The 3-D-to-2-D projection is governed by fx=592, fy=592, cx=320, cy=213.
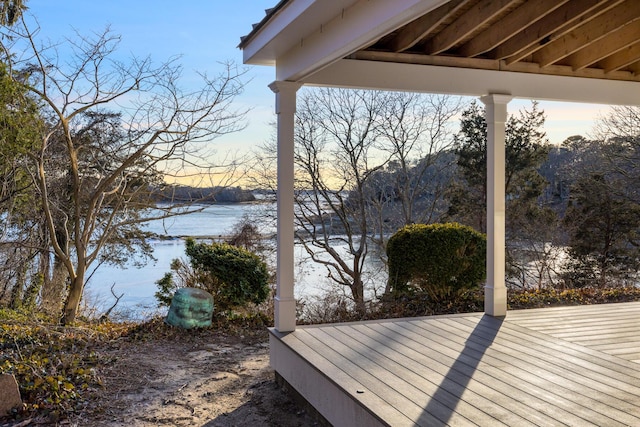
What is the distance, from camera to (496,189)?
18.7 feet

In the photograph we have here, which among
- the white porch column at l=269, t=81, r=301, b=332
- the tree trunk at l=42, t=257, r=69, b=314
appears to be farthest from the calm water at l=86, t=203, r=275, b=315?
the white porch column at l=269, t=81, r=301, b=332

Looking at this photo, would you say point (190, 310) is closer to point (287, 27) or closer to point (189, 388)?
point (189, 388)

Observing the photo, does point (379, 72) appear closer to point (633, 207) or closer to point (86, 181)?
point (86, 181)

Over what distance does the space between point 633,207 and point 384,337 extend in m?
10.4

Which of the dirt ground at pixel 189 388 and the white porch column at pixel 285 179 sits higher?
the white porch column at pixel 285 179

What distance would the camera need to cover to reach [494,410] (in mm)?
3141

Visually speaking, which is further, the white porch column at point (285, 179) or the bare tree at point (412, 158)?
the bare tree at point (412, 158)

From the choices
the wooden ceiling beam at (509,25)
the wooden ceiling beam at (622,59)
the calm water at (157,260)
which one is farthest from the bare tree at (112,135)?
the wooden ceiling beam at (622,59)

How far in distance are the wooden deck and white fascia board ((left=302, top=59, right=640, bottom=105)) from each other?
213 centimetres

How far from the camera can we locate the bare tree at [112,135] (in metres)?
7.50

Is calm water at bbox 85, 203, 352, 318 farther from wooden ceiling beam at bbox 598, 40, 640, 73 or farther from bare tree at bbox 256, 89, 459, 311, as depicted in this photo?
wooden ceiling beam at bbox 598, 40, 640, 73

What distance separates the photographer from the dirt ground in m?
4.31

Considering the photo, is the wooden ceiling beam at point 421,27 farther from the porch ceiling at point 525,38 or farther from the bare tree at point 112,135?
the bare tree at point 112,135

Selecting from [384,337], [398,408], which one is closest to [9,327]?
[384,337]
